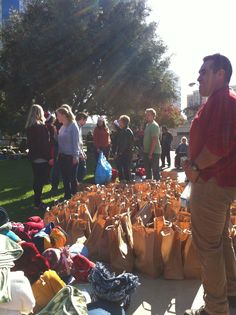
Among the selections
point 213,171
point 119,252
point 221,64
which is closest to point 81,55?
point 119,252

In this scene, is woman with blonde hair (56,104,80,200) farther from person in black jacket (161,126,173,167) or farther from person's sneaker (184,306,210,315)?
person in black jacket (161,126,173,167)

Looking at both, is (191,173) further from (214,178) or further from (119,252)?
(119,252)

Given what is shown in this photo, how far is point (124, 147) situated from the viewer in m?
10.2

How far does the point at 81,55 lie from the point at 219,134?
67.3ft

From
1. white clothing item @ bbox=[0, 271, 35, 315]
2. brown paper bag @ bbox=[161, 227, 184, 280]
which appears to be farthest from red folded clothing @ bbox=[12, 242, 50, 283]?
brown paper bag @ bbox=[161, 227, 184, 280]

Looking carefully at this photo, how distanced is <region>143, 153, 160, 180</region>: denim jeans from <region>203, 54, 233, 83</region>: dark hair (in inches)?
240

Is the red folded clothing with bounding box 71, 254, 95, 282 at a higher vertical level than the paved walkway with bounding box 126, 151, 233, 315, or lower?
higher

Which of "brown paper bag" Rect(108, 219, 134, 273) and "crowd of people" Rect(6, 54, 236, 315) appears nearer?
"crowd of people" Rect(6, 54, 236, 315)

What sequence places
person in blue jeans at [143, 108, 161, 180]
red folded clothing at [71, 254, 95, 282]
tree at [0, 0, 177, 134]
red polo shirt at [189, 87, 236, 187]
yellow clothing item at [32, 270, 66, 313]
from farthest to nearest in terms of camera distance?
1. tree at [0, 0, 177, 134]
2. person in blue jeans at [143, 108, 161, 180]
3. red folded clothing at [71, 254, 95, 282]
4. yellow clothing item at [32, 270, 66, 313]
5. red polo shirt at [189, 87, 236, 187]

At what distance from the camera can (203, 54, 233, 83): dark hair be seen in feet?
9.93

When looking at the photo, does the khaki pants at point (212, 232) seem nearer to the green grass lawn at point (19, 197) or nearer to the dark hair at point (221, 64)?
the dark hair at point (221, 64)

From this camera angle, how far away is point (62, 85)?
23.0 meters

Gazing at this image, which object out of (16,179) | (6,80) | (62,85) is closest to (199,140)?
(16,179)

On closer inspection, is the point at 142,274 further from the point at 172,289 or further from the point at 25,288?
the point at 25,288
